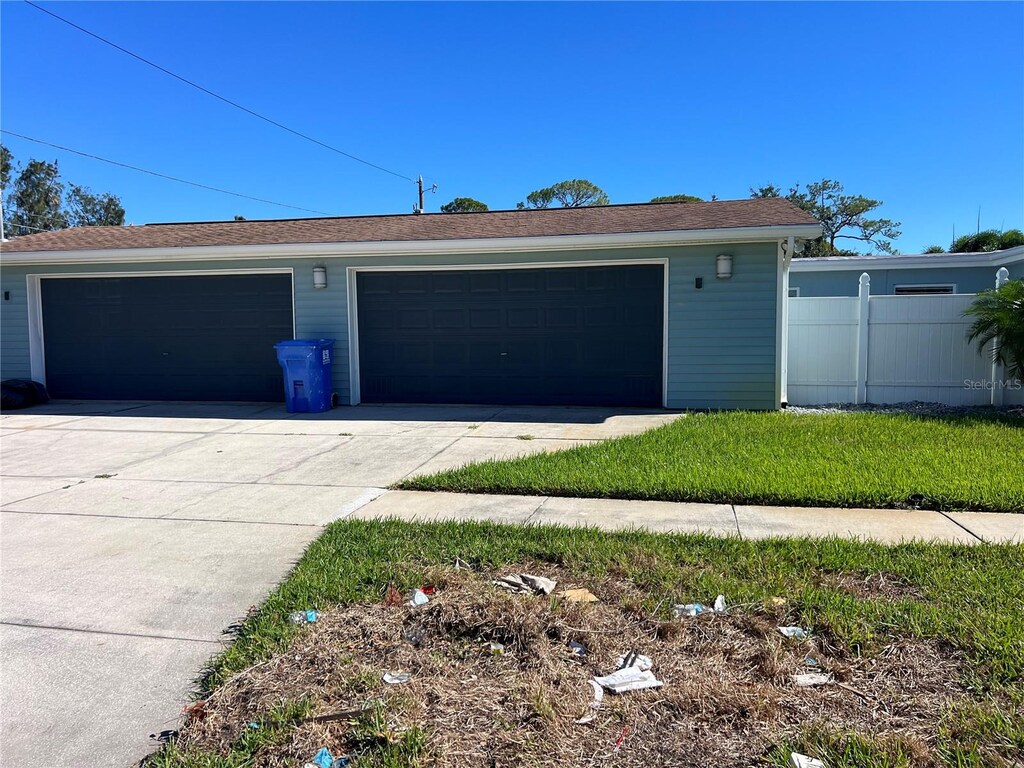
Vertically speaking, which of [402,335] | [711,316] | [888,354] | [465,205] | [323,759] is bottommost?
[323,759]

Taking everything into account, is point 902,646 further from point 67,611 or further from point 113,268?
point 113,268

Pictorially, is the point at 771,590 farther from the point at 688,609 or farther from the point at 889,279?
the point at 889,279

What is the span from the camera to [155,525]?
5129 millimetres

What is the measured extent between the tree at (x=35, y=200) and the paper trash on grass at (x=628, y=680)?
170ft

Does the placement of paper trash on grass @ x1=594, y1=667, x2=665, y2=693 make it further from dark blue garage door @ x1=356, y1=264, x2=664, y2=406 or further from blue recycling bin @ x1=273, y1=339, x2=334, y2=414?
blue recycling bin @ x1=273, y1=339, x2=334, y2=414

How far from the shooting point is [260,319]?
11.8 meters

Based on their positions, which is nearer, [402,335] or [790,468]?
[790,468]

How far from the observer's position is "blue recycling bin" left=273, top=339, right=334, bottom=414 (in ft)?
34.8

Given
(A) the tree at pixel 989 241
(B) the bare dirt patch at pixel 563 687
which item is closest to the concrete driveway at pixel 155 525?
(B) the bare dirt patch at pixel 563 687

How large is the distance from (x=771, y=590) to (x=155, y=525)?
4380mm

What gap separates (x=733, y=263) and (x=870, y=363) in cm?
293

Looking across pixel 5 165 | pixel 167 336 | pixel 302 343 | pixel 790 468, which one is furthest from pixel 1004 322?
pixel 5 165

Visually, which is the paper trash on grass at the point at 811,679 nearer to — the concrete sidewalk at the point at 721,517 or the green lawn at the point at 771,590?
the green lawn at the point at 771,590

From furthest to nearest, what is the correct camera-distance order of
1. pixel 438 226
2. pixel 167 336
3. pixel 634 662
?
pixel 438 226, pixel 167 336, pixel 634 662
